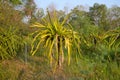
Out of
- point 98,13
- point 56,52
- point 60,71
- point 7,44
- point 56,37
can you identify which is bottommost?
point 60,71

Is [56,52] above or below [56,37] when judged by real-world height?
below

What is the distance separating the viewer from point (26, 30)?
85.7 ft

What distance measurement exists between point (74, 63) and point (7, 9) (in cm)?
796

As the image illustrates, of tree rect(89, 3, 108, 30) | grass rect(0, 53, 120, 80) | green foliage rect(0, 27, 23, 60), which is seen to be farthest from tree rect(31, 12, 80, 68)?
tree rect(89, 3, 108, 30)

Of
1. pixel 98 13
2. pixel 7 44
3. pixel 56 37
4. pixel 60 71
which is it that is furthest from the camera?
pixel 98 13

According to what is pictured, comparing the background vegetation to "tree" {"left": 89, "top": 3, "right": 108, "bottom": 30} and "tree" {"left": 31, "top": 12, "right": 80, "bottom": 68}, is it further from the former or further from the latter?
"tree" {"left": 89, "top": 3, "right": 108, "bottom": 30}

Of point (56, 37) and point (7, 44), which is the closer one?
point (56, 37)

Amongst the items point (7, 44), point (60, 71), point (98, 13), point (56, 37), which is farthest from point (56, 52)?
point (98, 13)

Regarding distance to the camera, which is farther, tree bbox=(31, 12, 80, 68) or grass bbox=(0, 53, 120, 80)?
tree bbox=(31, 12, 80, 68)

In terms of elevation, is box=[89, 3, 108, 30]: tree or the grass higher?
box=[89, 3, 108, 30]: tree

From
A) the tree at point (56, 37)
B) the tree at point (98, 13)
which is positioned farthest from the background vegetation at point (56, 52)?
the tree at point (98, 13)

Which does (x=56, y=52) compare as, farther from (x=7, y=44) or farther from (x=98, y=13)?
(x=98, y=13)

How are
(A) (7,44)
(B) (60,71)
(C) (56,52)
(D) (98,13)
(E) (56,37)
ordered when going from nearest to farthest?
(E) (56,37) → (C) (56,52) → (B) (60,71) → (A) (7,44) → (D) (98,13)

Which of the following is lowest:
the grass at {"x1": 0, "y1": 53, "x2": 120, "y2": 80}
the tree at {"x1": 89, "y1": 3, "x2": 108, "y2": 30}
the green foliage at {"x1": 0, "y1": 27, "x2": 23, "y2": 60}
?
the grass at {"x1": 0, "y1": 53, "x2": 120, "y2": 80}
